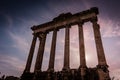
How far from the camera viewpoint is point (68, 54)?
23281 millimetres

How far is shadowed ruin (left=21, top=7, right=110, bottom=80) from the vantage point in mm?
18922

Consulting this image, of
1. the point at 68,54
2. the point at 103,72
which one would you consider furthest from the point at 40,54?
the point at 103,72

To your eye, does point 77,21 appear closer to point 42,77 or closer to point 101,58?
point 101,58

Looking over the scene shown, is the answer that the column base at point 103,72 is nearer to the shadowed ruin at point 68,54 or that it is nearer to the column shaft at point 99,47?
the shadowed ruin at point 68,54

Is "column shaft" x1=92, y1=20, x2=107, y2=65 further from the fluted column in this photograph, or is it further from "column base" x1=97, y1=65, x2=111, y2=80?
"column base" x1=97, y1=65, x2=111, y2=80

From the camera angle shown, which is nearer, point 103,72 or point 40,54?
point 103,72

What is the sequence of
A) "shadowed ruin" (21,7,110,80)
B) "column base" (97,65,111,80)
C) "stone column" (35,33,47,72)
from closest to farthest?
"column base" (97,65,111,80), "shadowed ruin" (21,7,110,80), "stone column" (35,33,47,72)

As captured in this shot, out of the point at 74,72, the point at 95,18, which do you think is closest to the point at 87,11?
the point at 95,18

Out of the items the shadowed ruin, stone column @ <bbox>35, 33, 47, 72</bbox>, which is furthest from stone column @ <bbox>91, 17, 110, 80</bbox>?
stone column @ <bbox>35, 33, 47, 72</bbox>

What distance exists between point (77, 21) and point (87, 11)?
2912mm

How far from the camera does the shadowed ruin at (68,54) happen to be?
18.9 metres

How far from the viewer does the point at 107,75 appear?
17.9m

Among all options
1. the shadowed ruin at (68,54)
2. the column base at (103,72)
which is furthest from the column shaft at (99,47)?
the column base at (103,72)

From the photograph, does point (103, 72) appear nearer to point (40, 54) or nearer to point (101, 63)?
point (101, 63)
